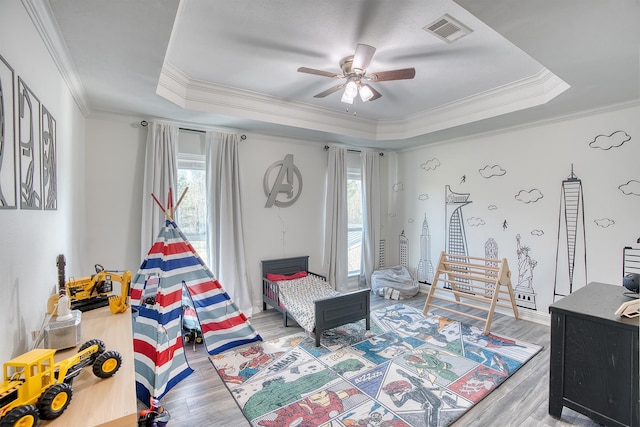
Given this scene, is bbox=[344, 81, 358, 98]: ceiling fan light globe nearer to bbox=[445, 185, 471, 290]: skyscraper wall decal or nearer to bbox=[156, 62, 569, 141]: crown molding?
bbox=[156, 62, 569, 141]: crown molding

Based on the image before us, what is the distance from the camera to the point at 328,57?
2.64 meters

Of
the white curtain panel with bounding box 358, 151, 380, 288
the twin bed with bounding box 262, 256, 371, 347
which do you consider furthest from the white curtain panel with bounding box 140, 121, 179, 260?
the white curtain panel with bounding box 358, 151, 380, 288

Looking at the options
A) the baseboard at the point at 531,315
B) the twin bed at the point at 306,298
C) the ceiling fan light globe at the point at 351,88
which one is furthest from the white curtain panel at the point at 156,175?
the baseboard at the point at 531,315

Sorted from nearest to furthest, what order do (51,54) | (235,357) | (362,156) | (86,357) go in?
(86,357)
(51,54)
(235,357)
(362,156)

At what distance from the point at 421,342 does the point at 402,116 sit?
3.04 metres

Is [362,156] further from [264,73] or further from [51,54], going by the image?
[51,54]

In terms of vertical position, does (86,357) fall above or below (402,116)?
below

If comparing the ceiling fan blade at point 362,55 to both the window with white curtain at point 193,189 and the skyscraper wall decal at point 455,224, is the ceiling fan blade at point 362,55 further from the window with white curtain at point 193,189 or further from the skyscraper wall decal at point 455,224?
the skyscraper wall decal at point 455,224

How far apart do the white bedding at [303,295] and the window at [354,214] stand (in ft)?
3.98

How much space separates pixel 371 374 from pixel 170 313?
5.94 feet

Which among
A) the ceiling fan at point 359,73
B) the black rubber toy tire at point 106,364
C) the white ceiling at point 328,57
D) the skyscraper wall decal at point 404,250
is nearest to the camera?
the black rubber toy tire at point 106,364

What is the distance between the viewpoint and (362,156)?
205 inches

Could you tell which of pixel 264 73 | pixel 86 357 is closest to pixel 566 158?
pixel 264 73

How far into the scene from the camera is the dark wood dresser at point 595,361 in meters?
1.78
